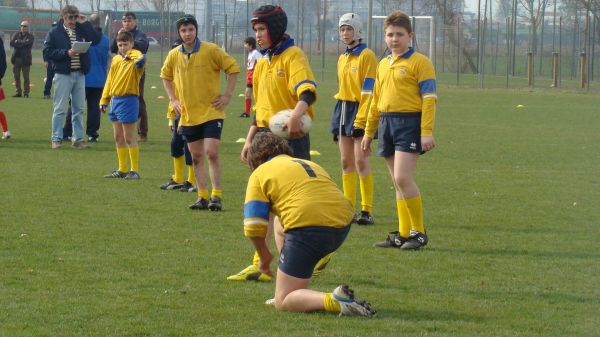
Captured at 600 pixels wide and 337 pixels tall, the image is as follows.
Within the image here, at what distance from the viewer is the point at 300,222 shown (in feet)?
19.6

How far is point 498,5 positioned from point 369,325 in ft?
158

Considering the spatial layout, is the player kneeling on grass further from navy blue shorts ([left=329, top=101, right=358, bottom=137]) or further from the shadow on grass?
navy blue shorts ([left=329, top=101, right=358, bottom=137])

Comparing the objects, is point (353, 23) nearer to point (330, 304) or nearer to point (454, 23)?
point (330, 304)

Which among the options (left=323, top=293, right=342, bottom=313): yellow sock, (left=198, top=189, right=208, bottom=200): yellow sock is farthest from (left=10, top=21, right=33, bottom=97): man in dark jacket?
(left=323, top=293, right=342, bottom=313): yellow sock

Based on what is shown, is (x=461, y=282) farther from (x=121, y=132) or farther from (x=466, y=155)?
(x=466, y=155)

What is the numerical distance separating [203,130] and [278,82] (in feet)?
8.90

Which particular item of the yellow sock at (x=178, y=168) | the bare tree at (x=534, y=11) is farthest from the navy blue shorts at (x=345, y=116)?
the bare tree at (x=534, y=11)

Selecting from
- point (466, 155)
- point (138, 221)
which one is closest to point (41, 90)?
point (466, 155)

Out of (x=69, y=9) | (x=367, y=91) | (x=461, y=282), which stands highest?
(x=69, y=9)

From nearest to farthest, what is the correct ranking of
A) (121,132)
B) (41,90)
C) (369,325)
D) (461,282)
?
(369,325)
(461,282)
(121,132)
(41,90)

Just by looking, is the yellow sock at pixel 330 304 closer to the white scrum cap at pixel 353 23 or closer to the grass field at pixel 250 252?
the grass field at pixel 250 252

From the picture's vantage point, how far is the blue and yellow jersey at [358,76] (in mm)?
9453

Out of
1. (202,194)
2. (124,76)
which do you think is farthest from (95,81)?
(202,194)

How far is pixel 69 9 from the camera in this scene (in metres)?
16.0
